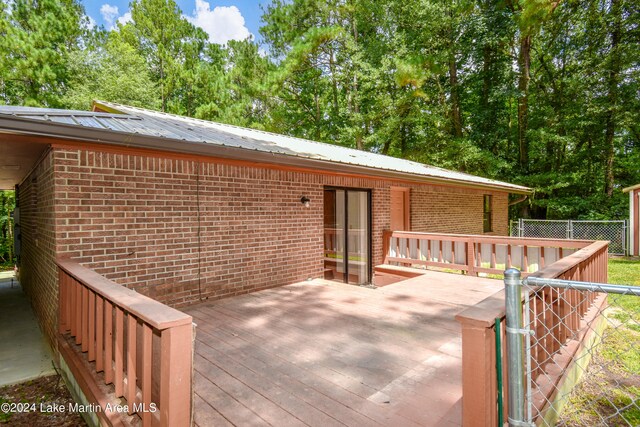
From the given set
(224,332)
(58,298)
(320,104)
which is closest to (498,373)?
(224,332)

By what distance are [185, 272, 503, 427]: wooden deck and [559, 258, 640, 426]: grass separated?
43.9 inches

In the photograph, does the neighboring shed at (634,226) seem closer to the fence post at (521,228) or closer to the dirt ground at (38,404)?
the fence post at (521,228)

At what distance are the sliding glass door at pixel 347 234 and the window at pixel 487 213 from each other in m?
7.06

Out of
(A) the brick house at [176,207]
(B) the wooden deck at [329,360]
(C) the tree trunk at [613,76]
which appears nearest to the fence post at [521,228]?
(C) the tree trunk at [613,76]

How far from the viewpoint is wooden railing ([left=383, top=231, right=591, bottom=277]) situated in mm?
6312

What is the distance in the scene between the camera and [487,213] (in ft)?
42.1

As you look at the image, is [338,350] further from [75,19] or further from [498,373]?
[75,19]

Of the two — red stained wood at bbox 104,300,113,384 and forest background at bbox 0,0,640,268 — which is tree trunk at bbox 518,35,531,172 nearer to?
forest background at bbox 0,0,640,268

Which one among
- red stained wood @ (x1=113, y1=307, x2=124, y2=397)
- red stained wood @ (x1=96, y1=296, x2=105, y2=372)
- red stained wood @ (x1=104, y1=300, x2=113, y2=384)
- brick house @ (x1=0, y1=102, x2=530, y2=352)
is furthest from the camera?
brick house @ (x1=0, y1=102, x2=530, y2=352)

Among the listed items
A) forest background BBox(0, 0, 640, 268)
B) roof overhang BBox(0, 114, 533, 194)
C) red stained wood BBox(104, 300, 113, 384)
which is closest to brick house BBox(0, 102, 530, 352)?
roof overhang BBox(0, 114, 533, 194)

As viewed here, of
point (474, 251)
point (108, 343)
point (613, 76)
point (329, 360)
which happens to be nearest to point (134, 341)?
point (108, 343)

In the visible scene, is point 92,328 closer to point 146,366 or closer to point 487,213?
point 146,366

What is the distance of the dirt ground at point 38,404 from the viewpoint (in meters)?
3.05

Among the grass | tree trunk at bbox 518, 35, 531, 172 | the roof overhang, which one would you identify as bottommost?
the grass
